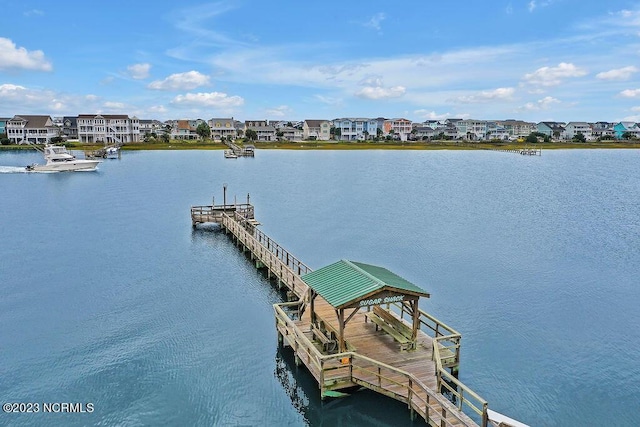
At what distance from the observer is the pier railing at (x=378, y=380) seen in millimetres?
14527

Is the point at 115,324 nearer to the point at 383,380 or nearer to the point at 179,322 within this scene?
the point at 179,322

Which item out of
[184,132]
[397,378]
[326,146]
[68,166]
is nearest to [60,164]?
[68,166]

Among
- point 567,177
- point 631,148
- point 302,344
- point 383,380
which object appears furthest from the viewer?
point 631,148

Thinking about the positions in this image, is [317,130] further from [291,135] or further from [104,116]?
[104,116]

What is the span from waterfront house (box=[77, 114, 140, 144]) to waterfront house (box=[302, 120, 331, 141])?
2568 inches

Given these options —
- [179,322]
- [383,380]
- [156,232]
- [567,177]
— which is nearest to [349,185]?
[156,232]

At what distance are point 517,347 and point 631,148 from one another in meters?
203

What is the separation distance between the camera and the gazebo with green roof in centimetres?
1714

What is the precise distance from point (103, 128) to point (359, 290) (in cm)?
15698

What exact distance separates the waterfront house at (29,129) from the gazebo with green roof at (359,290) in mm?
156166

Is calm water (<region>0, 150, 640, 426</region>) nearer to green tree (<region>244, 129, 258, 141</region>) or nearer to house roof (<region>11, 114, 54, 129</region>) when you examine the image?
house roof (<region>11, 114, 54, 129</region>)

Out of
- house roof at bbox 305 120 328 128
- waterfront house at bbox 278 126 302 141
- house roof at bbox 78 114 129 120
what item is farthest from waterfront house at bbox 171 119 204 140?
house roof at bbox 305 120 328 128

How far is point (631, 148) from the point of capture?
188 metres

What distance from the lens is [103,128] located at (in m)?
154
